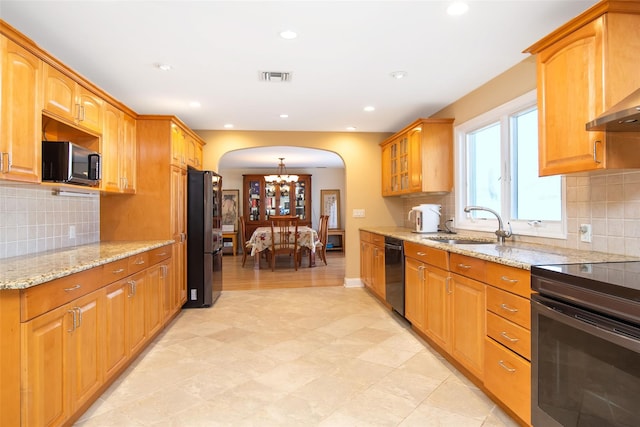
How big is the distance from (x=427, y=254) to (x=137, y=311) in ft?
7.51

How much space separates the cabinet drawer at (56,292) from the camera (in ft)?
5.03

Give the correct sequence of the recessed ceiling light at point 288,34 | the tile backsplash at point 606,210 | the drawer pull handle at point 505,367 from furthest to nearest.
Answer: the recessed ceiling light at point 288,34
the tile backsplash at point 606,210
the drawer pull handle at point 505,367

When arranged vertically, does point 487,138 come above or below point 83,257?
above

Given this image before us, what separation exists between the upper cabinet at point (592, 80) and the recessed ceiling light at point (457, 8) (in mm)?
495

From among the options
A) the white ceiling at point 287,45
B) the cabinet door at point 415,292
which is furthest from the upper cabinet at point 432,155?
the cabinet door at point 415,292

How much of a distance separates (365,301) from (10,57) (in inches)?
153

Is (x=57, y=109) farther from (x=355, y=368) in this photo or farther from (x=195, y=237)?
(x=355, y=368)

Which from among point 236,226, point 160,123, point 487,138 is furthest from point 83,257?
point 236,226

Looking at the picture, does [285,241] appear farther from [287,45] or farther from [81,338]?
[81,338]

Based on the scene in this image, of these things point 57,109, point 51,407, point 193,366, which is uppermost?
point 57,109

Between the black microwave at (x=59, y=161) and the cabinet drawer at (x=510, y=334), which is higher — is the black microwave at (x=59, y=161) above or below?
above

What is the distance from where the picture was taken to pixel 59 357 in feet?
5.68

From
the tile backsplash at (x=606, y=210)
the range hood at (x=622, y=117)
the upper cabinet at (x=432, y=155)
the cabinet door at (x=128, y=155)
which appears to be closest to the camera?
the range hood at (x=622, y=117)

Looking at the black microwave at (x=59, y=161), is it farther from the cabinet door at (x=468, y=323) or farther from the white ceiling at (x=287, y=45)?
the cabinet door at (x=468, y=323)
